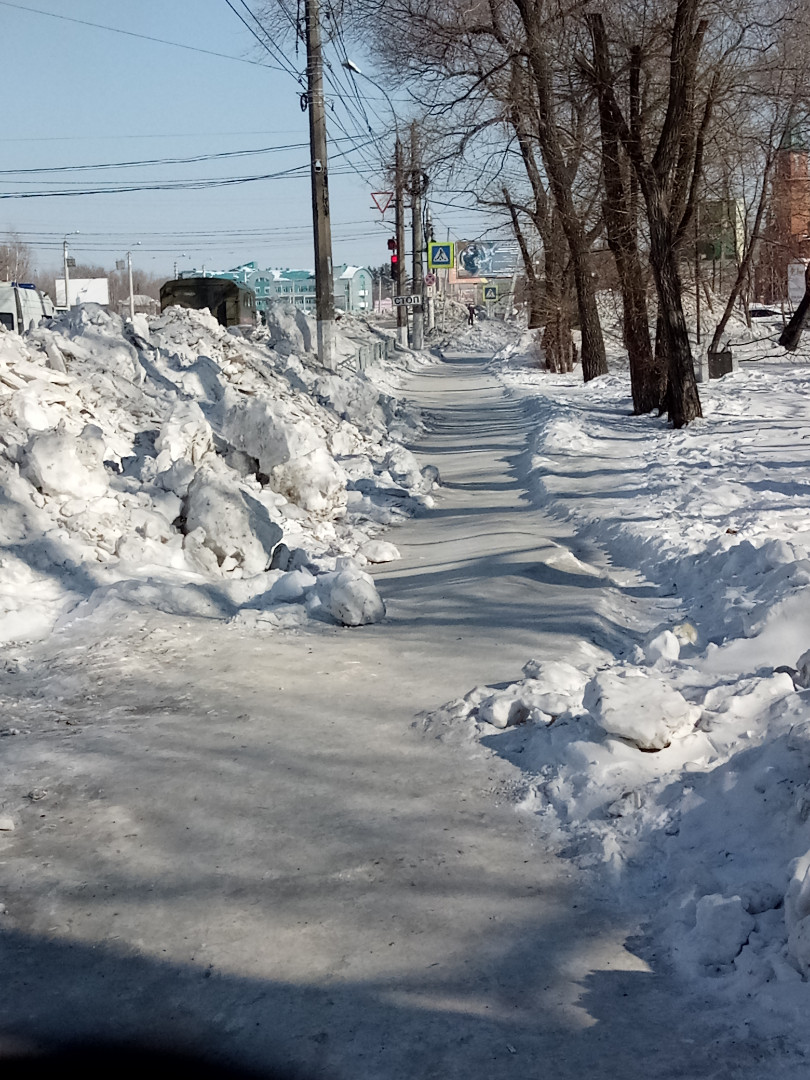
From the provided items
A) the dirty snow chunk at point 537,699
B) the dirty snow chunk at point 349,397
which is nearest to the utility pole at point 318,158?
the dirty snow chunk at point 349,397

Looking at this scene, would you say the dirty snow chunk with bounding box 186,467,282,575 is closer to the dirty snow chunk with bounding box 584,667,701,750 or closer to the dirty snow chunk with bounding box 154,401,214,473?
the dirty snow chunk with bounding box 154,401,214,473

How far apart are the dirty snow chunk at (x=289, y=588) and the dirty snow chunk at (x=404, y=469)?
5212mm

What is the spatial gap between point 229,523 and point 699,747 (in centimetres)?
443

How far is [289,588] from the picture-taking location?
684 centimetres

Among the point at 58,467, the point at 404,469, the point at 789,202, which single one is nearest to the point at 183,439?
the point at 58,467

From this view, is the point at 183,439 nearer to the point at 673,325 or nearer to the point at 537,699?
the point at 537,699

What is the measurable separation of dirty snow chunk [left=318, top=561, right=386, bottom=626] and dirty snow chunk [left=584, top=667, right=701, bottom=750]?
2342 mm

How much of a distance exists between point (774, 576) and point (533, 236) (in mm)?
26280

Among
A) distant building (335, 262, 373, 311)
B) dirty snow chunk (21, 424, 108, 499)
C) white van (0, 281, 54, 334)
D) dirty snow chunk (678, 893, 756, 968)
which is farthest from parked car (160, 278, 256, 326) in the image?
distant building (335, 262, 373, 311)

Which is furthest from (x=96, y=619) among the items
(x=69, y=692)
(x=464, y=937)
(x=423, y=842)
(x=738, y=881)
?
(x=738, y=881)

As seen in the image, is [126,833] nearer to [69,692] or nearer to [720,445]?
[69,692]

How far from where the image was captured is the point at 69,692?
5.16 metres

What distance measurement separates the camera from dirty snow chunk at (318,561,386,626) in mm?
6426

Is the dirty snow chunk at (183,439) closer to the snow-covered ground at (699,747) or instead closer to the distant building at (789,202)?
the snow-covered ground at (699,747)
